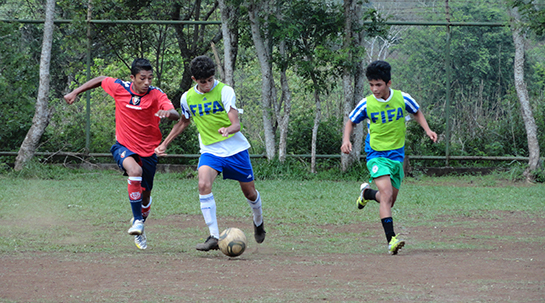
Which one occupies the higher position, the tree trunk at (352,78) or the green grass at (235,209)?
the tree trunk at (352,78)

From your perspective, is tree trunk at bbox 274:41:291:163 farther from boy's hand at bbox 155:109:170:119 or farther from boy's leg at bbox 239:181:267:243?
boy's hand at bbox 155:109:170:119

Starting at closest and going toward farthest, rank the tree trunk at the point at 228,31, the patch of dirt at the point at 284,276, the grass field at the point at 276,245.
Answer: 1. the patch of dirt at the point at 284,276
2. the grass field at the point at 276,245
3. the tree trunk at the point at 228,31

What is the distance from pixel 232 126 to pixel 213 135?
32cm

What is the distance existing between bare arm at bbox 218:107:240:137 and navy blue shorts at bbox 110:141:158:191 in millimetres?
1209

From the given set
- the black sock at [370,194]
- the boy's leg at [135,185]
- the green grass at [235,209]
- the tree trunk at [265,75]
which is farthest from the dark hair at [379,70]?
the tree trunk at [265,75]

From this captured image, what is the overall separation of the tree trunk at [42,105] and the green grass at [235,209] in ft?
1.92

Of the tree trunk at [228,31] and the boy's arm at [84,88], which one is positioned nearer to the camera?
the boy's arm at [84,88]

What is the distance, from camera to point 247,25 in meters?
12.8

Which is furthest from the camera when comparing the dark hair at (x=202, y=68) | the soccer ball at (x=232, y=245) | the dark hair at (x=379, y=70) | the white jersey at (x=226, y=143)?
the dark hair at (x=379, y=70)

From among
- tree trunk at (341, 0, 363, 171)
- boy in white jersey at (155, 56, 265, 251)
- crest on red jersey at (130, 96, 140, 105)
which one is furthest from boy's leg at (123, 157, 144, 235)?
tree trunk at (341, 0, 363, 171)

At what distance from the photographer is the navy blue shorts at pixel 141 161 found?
6324mm

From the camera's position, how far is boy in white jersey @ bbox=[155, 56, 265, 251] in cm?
578

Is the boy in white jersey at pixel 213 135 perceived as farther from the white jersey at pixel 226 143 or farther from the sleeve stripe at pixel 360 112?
the sleeve stripe at pixel 360 112

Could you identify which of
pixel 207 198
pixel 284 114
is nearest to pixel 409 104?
pixel 207 198
